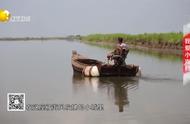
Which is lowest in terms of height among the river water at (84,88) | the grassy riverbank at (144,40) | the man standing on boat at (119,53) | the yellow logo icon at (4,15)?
the river water at (84,88)

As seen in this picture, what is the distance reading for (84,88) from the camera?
4305 millimetres

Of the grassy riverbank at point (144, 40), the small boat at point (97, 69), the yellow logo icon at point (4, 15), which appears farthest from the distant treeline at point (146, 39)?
the yellow logo icon at point (4, 15)

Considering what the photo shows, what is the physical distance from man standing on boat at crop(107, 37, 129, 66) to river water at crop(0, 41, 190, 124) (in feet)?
0.14

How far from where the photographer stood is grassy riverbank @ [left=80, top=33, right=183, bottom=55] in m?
4.19

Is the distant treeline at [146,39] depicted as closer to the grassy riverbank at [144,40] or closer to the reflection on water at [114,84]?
the grassy riverbank at [144,40]

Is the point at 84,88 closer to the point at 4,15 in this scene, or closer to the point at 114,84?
the point at 114,84

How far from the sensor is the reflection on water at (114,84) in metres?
4.21

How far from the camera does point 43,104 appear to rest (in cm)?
407

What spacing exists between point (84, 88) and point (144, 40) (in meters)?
0.55

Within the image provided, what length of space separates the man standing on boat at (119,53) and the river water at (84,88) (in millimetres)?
44

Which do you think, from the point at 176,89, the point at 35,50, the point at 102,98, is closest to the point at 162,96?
the point at 176,89

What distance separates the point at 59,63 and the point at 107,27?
0.41 meters
